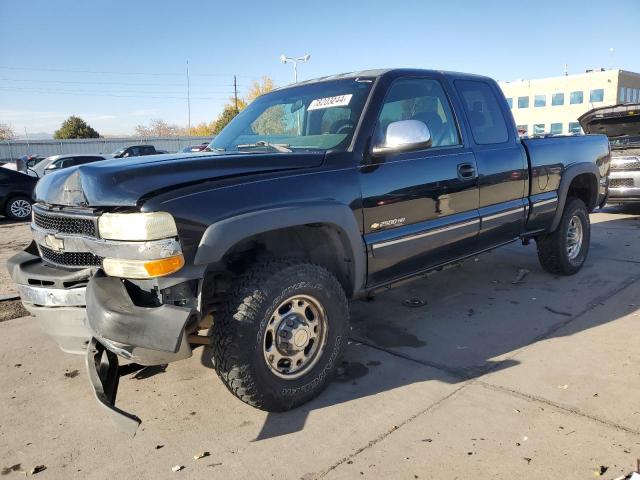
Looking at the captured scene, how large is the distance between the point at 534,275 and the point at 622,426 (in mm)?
3047

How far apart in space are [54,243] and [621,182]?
8.82m

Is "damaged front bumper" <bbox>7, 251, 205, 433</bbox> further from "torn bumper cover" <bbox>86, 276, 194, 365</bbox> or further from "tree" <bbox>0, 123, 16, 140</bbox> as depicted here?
"tree" <bbox>0, 123, 16, 140</bbox>

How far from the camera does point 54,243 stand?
9.09 ft

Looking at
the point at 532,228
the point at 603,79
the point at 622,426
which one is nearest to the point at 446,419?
the point at 622,426

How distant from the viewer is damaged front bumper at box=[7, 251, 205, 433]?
7.63 ft

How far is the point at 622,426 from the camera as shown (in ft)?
8.59

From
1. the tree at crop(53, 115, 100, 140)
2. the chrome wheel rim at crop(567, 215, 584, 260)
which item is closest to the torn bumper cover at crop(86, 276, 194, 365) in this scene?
the chrome wheel rim at crop(567, 215, 584, 260)

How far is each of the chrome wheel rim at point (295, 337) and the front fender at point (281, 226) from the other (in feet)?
1.20

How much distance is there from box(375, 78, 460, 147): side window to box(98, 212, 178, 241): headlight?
172 centimetres

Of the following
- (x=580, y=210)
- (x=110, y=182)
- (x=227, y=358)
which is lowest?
(x=227, y=358)

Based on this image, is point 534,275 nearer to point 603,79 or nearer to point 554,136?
point 554,136

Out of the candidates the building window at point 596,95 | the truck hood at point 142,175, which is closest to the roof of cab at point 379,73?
the truck hood at point 142,175

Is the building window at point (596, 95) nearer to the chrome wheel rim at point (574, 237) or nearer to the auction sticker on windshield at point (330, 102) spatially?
the chrome wheel rim at point (574, 237)

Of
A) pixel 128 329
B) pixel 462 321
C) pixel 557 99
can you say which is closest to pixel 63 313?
pixel 128 329
